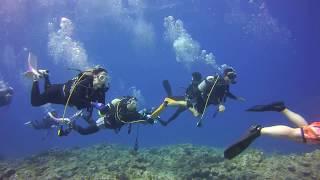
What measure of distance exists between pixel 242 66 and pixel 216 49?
2069cm

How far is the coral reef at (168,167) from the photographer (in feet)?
30.5

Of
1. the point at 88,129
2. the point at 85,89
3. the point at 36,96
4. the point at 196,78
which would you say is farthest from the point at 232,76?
the point at 36,96

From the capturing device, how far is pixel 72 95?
7.98 metres

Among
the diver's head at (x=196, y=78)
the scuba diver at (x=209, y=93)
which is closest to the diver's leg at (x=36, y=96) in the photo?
the scuba diver at (x=209, y=93)

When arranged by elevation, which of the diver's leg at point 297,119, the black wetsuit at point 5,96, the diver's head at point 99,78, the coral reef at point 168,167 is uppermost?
the black wetsuit at point 5,96

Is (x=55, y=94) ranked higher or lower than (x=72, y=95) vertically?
higher

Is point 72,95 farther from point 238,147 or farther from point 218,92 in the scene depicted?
point 218,92

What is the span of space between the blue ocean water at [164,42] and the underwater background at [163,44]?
0.57 ft

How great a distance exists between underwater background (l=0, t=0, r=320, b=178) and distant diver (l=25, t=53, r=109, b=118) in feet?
22.1

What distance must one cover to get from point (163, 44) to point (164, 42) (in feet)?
8.67

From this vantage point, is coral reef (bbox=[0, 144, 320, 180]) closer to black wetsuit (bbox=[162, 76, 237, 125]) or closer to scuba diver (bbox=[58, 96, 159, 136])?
scuba diver (bbox=[58, 96, 159, 136])

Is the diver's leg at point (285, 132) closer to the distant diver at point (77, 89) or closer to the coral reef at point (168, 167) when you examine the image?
the coral reef at point (168, 167)

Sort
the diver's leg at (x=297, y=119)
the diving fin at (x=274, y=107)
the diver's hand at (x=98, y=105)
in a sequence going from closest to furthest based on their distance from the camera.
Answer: the diver's leg at (x=297, y=119) → the diving fin at (x=274, y=107) → the diver's hand at (x=98, y=105)

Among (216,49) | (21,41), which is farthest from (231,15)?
(216,49)
